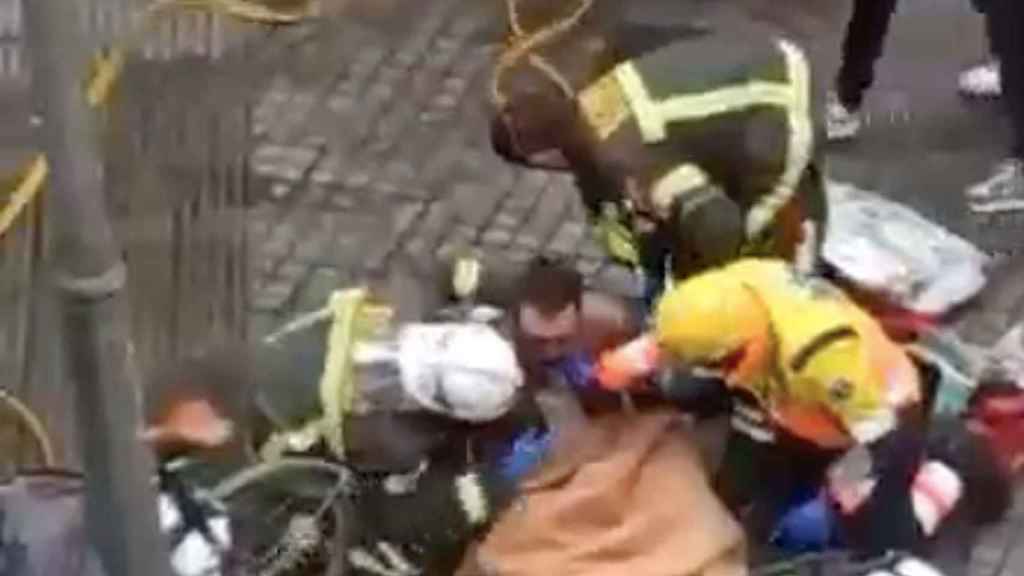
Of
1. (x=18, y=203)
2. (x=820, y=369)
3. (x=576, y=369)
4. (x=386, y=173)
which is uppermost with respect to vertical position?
(x=820, y=369)

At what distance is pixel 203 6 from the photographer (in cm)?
381

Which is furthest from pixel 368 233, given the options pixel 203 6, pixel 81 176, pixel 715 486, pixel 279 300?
pixel 81 176

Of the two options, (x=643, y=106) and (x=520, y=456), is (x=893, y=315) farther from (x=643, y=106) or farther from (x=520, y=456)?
(x=520, y=456)

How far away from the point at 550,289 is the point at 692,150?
9.1 inches

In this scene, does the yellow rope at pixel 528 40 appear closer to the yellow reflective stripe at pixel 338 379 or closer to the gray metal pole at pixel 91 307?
the yellow reflective stripe at pixel 338 379

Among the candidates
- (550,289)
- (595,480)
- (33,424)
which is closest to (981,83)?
(550,289)

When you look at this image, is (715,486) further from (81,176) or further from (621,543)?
(81,176)

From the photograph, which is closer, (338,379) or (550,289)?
(338,379)

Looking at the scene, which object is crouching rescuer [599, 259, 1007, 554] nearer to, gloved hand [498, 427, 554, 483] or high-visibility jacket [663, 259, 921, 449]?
high-visibility jacket [663, 259, 921, 449]

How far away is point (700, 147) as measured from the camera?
2.96 meters

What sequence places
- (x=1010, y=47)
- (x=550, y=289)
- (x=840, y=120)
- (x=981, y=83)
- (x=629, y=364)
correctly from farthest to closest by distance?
(x=981, y=83), (x=840, y=120), (x=1010, y=47), (x=550, y=289), (x=629, y=364)

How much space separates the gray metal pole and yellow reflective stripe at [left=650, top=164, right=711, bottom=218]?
1.51 metres

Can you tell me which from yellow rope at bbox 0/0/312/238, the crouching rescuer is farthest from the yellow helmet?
yellow rope at bbox 0/0/312/238

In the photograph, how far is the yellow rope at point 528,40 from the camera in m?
3.51
